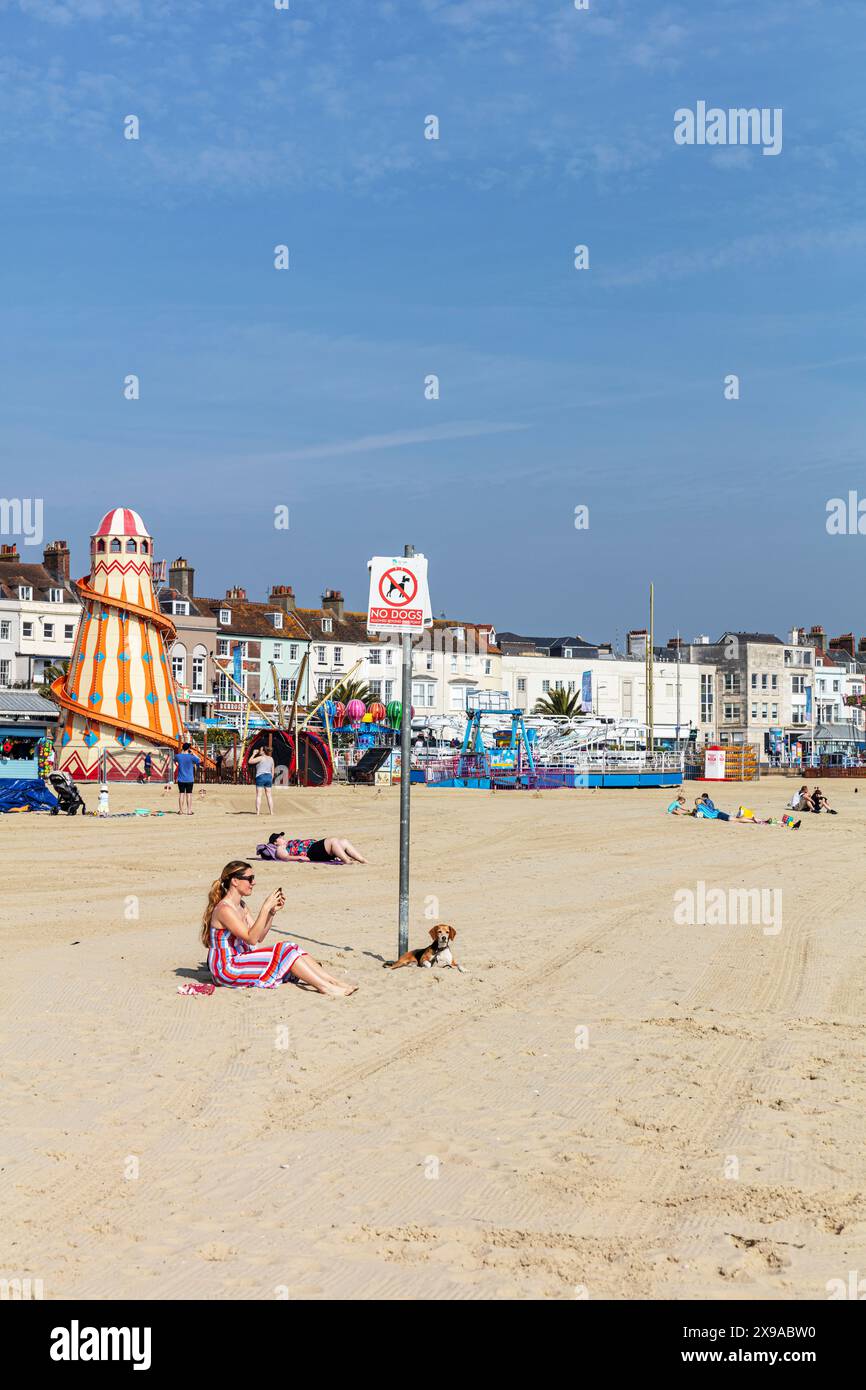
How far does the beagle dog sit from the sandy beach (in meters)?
0.22

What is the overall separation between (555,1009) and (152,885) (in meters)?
8.47

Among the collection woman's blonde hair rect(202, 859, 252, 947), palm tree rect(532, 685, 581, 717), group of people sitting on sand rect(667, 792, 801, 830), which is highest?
palm tree rect(532, 685, 581, 717)

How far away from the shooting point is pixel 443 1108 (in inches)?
289

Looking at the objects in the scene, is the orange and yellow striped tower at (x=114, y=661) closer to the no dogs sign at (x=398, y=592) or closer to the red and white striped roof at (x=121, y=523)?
the red and white striped roof at (x=121, y=523)

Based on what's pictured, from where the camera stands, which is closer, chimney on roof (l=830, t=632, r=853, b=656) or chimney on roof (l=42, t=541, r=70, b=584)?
chimney on roof (l=42, t=541, r=70, b=584)

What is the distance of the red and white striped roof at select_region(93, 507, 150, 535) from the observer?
46.2 meters

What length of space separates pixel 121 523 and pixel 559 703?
162 ft

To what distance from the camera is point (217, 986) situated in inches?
408

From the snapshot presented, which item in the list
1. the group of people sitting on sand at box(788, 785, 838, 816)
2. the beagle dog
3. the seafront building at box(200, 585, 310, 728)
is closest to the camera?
the beagle dog

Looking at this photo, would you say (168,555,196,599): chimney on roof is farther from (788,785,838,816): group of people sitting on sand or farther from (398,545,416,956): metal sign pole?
(398,545,416,956): metal sign pole

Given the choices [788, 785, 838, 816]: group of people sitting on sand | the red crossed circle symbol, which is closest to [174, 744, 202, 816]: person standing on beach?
[788, 785, 838, 816]: group of people sitting on sand

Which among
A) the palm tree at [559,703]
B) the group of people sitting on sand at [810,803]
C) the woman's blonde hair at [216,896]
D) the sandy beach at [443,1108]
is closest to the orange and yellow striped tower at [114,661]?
the group of people sitting on sand at [810,803]
